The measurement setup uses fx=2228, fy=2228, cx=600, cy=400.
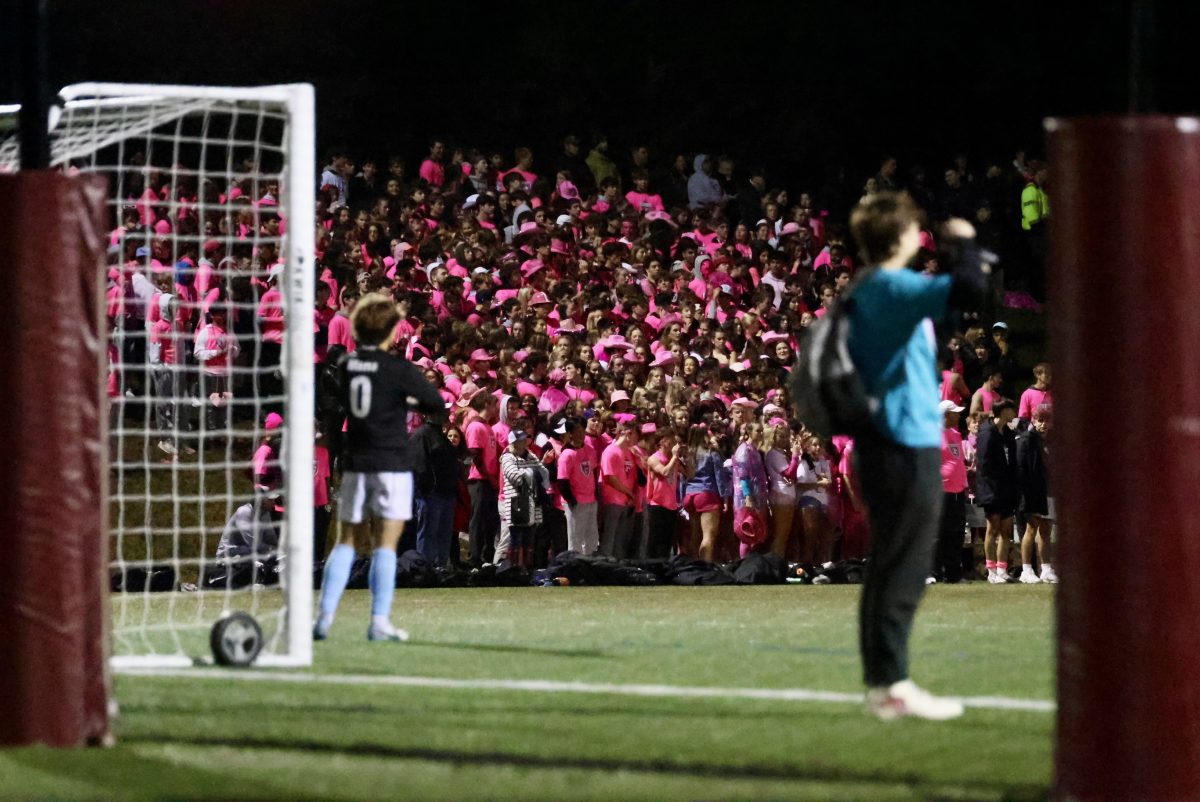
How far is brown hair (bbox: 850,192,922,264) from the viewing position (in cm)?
857

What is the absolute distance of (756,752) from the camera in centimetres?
786

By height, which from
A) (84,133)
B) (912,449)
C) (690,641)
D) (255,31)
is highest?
(255,31)

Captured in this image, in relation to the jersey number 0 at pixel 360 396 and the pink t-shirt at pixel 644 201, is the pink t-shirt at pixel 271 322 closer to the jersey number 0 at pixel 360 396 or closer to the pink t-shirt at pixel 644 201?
the jersey number 0 at pixel 360 396

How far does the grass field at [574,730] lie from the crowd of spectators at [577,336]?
4.17 metres

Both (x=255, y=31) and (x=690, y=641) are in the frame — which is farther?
(x=255, y=31)

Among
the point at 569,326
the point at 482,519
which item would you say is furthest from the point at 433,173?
the point at 482,519

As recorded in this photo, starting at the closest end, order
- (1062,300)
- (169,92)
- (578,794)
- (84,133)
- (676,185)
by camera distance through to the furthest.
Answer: (1062,300) → (578,794) → (169,92) → (84,133) → (676,185)

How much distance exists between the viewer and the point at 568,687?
999 cm

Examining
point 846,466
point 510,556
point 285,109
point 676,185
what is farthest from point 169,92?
point 676,185

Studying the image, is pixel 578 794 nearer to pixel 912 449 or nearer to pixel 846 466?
pixel 912 449

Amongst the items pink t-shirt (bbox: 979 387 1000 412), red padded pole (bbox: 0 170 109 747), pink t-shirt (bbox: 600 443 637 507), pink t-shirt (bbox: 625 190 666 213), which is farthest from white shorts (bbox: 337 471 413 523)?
pink t-shirt (bbox: 625 190 666 213)

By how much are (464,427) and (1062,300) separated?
1368cm

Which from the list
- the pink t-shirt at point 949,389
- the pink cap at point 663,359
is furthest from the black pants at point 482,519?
the pink t-shirt at point 949,389

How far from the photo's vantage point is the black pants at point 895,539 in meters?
8.45
